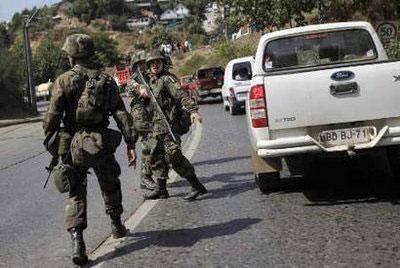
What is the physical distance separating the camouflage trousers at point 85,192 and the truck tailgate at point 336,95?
1771 mm

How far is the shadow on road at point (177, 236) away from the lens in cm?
624

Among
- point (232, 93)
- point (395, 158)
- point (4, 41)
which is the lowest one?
point (232, 93)

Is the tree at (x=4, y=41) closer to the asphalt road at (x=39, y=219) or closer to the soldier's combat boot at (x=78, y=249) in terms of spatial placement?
the asphalt road at (x=39, y=219)

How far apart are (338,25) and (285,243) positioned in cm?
329

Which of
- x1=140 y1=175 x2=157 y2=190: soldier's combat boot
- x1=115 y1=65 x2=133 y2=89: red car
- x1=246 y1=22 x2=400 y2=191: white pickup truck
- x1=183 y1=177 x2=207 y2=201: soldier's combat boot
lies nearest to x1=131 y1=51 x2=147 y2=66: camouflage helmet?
x1=140 y1=175 x2=157 y2=190: soldier's combat boot

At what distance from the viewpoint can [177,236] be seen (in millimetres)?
6570

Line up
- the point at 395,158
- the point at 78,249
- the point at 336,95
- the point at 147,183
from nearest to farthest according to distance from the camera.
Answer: the point at 78,249
the point at 336,95
the point at 395,158
the point at 147,183

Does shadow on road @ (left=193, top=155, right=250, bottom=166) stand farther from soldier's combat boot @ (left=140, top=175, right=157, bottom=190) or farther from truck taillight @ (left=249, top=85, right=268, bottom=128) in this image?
truck taillight @ (left=249, top=85, right=268, bottom=128)

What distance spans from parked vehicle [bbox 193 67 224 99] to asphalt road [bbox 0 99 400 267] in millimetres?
20268

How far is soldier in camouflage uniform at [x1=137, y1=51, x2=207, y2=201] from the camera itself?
27.6 ft

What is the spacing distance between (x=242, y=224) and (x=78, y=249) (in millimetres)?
1700

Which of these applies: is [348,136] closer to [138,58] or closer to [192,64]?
[138,58]

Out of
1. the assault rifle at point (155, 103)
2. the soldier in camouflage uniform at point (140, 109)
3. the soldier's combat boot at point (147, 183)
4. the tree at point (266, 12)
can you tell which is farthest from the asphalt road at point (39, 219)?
the tree at point (266, 12)

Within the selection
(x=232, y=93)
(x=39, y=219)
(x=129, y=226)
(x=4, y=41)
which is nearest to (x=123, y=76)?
(x=232, y=93)
